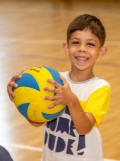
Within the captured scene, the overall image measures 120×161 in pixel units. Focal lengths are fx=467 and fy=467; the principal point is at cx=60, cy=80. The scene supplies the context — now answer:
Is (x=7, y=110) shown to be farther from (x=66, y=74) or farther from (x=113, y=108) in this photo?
(x=66, y=74)

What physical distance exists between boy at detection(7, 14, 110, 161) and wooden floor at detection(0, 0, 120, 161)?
1.40 metres

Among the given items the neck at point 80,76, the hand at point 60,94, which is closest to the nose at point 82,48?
the neck at point 80,76

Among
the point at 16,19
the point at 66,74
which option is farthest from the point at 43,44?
the point at 66,74

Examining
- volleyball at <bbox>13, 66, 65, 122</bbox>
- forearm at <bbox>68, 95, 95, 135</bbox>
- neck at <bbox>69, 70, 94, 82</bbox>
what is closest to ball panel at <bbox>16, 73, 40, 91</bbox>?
volleyball at <bbox>13, 66, 65, 122</bbox>

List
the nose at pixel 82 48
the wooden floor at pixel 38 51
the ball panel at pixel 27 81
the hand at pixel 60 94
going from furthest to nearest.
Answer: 1. the wooden floor at pixel 38 51
2. the nose at pixel 82 48
3. the ball panel at pixel 27 81
4. the hand at pixel 60 94

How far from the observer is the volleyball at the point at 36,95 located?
213 centimetres

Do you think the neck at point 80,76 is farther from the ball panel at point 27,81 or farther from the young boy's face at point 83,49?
the ball panel at point 27,81

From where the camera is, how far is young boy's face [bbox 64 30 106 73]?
2.29 meters

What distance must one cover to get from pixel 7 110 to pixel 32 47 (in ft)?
8.88

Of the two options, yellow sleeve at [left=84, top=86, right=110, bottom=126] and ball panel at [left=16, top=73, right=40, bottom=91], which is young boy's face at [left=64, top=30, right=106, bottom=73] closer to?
yellow sleeve at [left=84, top=86, right=110, bottom=126]

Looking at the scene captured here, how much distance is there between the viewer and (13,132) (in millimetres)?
4219

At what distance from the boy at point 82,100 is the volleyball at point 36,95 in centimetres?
9

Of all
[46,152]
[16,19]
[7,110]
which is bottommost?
[16,19]

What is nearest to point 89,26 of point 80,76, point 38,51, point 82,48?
point 82,48
